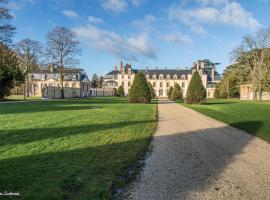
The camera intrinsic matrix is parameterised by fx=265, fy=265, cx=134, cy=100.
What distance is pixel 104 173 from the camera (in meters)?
4.66

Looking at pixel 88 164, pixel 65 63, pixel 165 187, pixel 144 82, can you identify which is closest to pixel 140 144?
pixel 88 164

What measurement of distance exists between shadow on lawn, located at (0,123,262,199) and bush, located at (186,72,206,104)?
2442 cm

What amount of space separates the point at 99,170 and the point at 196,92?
92.8ft

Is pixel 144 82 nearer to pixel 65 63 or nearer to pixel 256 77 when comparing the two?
pixel 65 63

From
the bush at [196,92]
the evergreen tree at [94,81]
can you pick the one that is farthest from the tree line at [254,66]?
the evergreen tree at [94,81]

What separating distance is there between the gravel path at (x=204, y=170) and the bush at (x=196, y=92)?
76.7 feet

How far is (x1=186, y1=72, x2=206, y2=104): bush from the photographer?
31453 millimetres

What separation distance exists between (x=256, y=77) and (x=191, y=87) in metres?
25.6

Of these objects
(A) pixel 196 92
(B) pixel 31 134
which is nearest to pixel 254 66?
(A) pixel 196 92

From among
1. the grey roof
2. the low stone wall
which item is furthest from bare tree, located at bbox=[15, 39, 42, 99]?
the grey roof

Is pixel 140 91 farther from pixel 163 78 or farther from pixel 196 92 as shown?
pixel 163 78

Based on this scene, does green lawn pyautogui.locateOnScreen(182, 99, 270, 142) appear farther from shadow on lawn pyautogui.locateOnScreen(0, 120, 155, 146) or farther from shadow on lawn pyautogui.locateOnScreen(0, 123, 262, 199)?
shadow on lawn pyautogui.locateOnScreen(0, 120, 155, 146)

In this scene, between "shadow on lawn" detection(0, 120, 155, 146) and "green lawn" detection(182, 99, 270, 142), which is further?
"green lawn" detection(182, 99, 270, 142)

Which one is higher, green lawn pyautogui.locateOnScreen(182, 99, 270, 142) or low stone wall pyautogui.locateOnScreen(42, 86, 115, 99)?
low stone wall pyautogui.locateOnScreen(42, 86, 115, 99)
